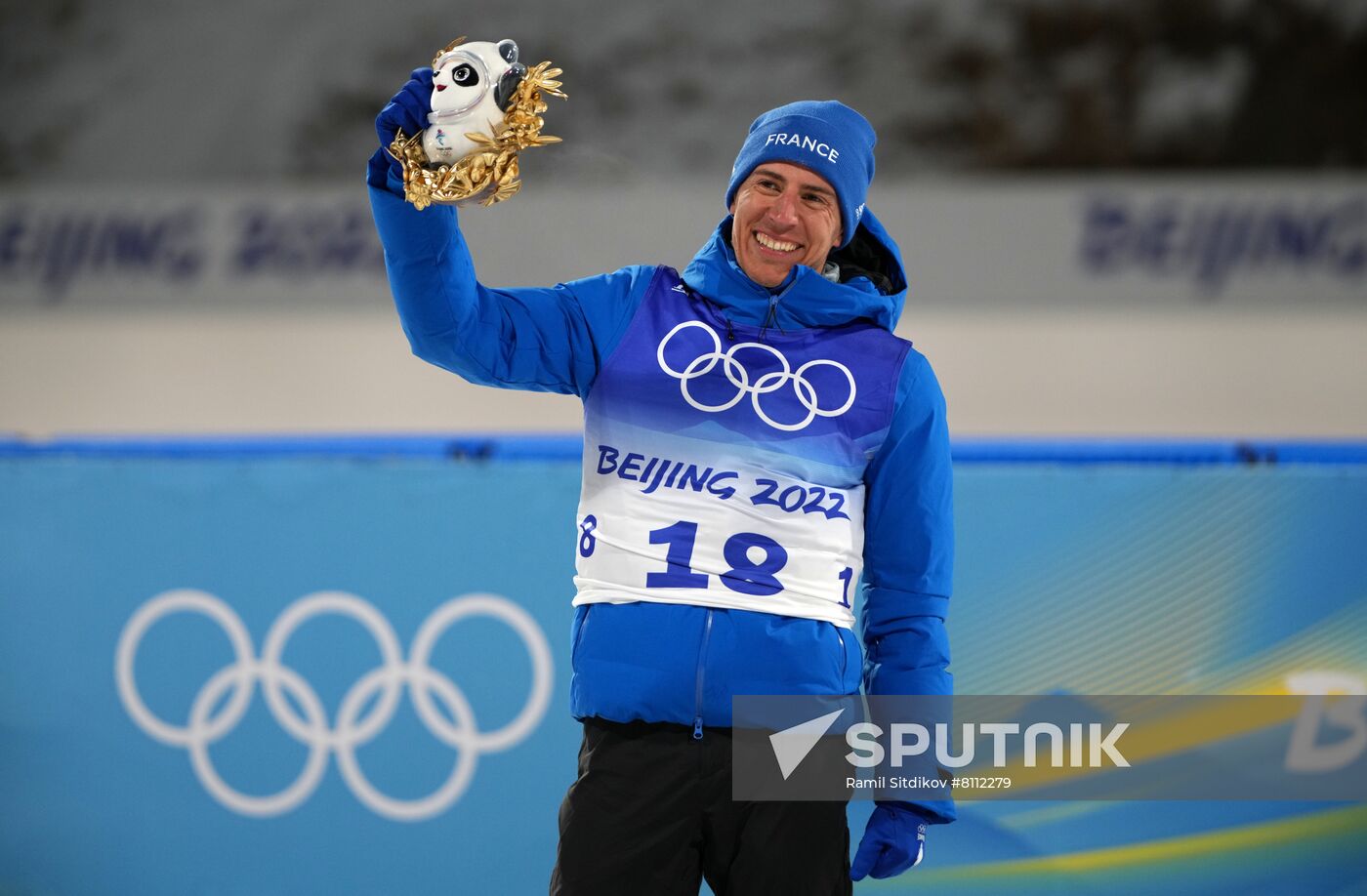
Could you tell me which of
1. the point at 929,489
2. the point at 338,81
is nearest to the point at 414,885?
the point at 929,489

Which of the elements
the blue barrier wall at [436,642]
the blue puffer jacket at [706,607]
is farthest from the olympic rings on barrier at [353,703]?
the blue puffer jacket at [706,607]

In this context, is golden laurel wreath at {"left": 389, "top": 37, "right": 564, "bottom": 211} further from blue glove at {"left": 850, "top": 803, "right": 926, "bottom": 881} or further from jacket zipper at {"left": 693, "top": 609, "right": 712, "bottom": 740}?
blue glove at {"left": 850, "top": 803, "right": 926, "bottom": 881}

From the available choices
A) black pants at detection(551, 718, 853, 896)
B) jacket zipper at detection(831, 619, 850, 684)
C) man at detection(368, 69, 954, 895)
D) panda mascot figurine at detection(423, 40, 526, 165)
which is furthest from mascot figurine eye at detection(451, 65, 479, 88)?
black pants at detection(551, 718, 853, 896)

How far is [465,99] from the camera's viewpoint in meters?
1.56

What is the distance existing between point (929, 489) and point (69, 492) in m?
1.92

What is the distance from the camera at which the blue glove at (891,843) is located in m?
1.81

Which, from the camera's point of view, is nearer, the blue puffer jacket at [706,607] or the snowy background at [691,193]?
the blue puffer jacket at [706,607]

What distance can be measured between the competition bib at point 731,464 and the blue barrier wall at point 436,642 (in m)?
0.87

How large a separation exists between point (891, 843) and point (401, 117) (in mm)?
1126

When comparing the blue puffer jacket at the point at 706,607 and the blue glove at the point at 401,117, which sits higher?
the blue glove at the point at 401,117

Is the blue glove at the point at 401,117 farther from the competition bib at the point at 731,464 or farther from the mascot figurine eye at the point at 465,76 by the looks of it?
the competition bib at the point at 731,464

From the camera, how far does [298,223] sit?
8.16 metres

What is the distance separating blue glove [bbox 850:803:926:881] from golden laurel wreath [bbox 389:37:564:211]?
3.18 ft

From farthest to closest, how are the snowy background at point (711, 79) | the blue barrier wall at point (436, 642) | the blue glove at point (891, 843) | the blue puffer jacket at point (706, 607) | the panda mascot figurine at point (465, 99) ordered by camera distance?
the snowy background at point (711, 79) < the blue barrier wall at point (436, 642) < the blue glove at point (891, 843) < the blue puffer jacket at point (706, 607) < the panda mascot figurine at point (465, 99)
